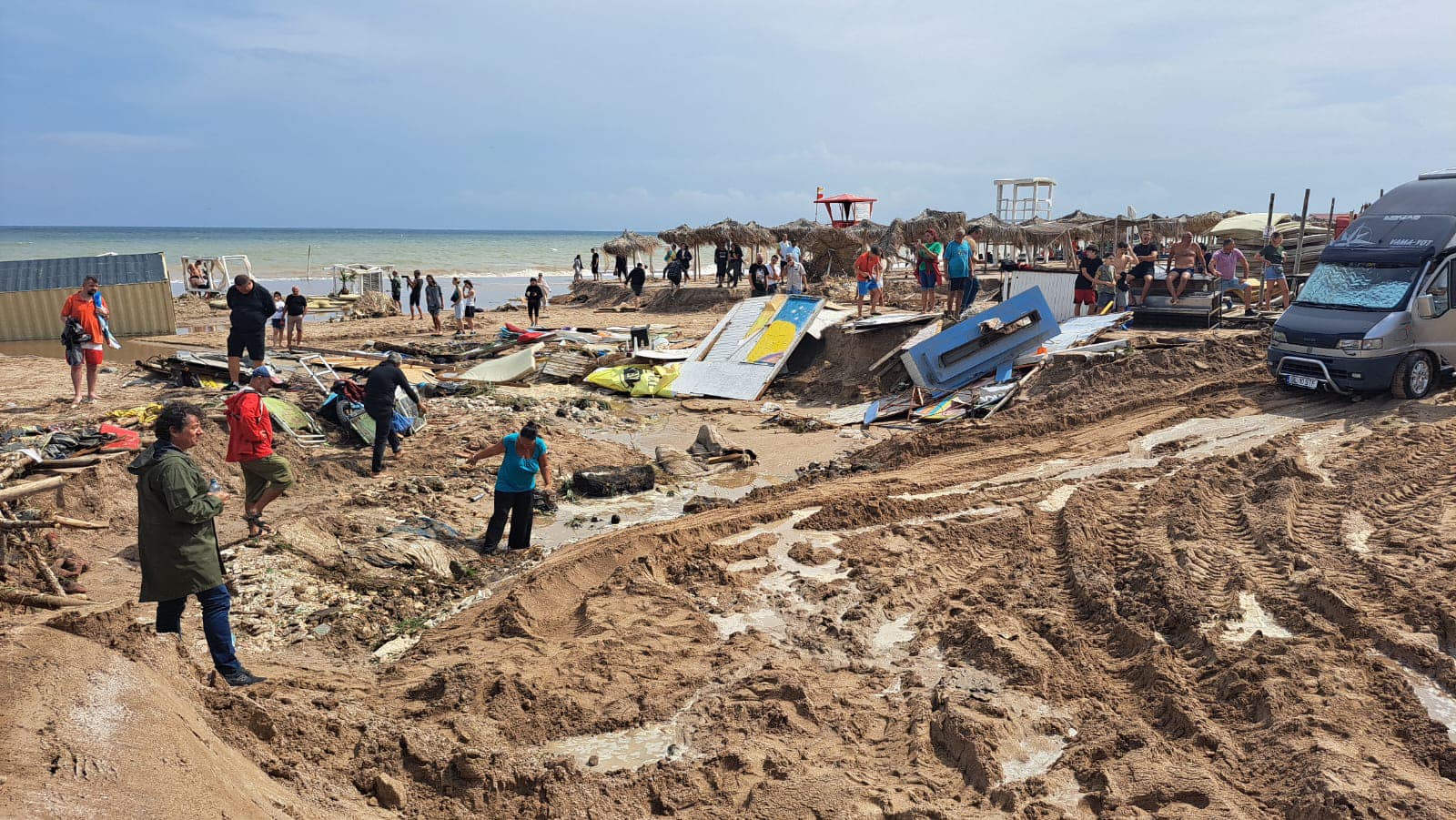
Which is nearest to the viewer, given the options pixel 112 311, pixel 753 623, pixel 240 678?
pixel 240 678

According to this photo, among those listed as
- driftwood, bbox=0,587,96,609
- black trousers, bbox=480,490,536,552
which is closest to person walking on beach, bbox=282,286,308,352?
black trousers, bbox=480,490,536,552

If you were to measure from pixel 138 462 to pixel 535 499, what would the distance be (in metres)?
4.62

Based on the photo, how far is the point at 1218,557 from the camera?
6.90 metres

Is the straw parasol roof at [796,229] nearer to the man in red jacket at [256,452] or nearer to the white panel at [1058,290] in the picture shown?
the white panel at [1058,290]

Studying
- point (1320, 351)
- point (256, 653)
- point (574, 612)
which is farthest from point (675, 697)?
point (1320, 351)

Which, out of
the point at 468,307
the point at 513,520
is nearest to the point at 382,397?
the point at 513,520

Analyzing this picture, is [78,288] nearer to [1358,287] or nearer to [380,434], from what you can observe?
[380,434]

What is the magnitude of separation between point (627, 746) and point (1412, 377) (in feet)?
33.5

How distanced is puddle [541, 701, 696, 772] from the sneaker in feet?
5.48

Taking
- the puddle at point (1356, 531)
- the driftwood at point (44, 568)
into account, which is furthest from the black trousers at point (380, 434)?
the puddle at point (1356, 531)

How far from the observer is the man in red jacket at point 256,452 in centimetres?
738

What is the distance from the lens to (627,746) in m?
4.93

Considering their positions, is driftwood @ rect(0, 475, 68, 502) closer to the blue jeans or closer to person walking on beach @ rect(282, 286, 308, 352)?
the blue jeans

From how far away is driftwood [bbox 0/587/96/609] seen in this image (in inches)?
239
